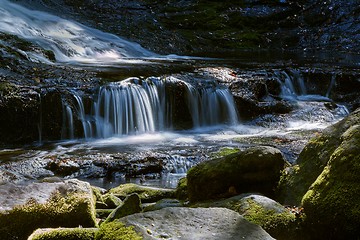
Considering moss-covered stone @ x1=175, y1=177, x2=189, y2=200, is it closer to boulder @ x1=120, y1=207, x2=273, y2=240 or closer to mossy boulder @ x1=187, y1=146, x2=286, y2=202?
mossy boulder @ x1=187, y1=146, x2=286, y2=202

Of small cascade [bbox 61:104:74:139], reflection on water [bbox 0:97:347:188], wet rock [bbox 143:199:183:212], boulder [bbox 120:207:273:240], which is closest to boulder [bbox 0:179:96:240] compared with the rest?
wet rock [bbox 143:199:183:212]

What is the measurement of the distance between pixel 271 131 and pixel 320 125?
1.39 metres

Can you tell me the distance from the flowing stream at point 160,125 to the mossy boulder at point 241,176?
250cm

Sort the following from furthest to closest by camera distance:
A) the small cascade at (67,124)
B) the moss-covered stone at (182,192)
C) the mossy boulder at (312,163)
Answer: the small cascade at (67,124)
the moss-covered stone at (182,192)
the mossy boulder at (312,163)

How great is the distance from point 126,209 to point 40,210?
2.45 ft

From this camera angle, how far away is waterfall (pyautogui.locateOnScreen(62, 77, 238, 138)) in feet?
34.6

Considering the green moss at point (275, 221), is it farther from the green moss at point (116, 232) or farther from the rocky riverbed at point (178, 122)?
the green moss at point (116, 232)

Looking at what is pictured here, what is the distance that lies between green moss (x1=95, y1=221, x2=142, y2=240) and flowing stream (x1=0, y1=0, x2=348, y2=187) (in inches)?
164

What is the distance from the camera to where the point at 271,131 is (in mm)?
11266

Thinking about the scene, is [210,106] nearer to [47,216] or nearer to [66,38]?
[66,38]

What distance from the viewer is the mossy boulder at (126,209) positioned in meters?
4.12

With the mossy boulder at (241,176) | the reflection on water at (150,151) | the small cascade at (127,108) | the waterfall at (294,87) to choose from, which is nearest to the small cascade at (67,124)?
the reflection on water at (150,151)

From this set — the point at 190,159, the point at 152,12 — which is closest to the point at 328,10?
the point at 152,12

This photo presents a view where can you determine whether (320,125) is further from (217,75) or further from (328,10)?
(328,10)
